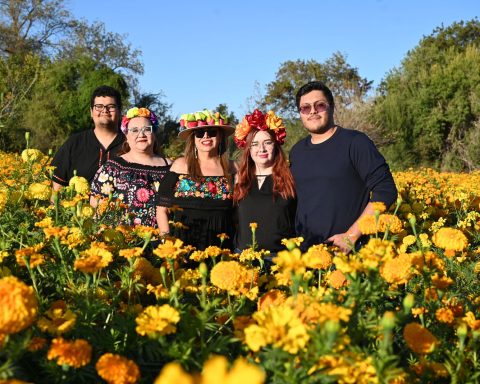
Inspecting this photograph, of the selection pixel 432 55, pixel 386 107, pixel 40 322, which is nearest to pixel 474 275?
pixel 40 322

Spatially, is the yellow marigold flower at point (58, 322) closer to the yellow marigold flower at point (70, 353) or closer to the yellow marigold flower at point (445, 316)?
the yellow marigold flower at point (70, 353)

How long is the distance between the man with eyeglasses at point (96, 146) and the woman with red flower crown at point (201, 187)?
32.8 inches

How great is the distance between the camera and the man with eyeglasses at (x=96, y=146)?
402 centimetres

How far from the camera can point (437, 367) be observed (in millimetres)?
1378

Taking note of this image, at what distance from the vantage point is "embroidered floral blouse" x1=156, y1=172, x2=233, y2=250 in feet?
10.5

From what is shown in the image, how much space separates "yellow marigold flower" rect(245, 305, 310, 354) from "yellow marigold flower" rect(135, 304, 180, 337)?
0.87ft

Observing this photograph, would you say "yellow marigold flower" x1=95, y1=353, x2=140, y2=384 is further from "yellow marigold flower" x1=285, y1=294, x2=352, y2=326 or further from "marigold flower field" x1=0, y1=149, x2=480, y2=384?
"yellow marigold flower" x1=285, y1=294, x2=352, y2=326

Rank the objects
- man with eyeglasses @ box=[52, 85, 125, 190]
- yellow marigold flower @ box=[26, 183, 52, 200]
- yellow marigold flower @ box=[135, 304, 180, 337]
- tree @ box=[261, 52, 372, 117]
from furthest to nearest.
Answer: tree @ box=[261, 52, 372, 117]
man with eyeglasses @ box=[52, 85, 125, 190]
yellow marigold flower @ box=[26, 183, 52, 200]
yellow marigold flower @ box=[135, 304, 180, 337]

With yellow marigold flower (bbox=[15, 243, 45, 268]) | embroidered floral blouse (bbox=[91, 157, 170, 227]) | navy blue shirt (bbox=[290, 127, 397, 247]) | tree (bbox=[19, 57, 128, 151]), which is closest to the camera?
yellow marigold flower (bbox=[15, 243, 45, 268])

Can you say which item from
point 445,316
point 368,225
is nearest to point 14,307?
point 445,316

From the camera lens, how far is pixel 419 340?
1.31 meters

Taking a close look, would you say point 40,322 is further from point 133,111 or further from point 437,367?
point 133,111

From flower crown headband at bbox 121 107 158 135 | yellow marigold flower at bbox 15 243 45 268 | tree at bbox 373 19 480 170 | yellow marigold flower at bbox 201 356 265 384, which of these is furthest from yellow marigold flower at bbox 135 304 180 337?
tree at bbox 373 19 480 170

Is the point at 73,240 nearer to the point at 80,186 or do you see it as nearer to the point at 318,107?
the point at 80,186
